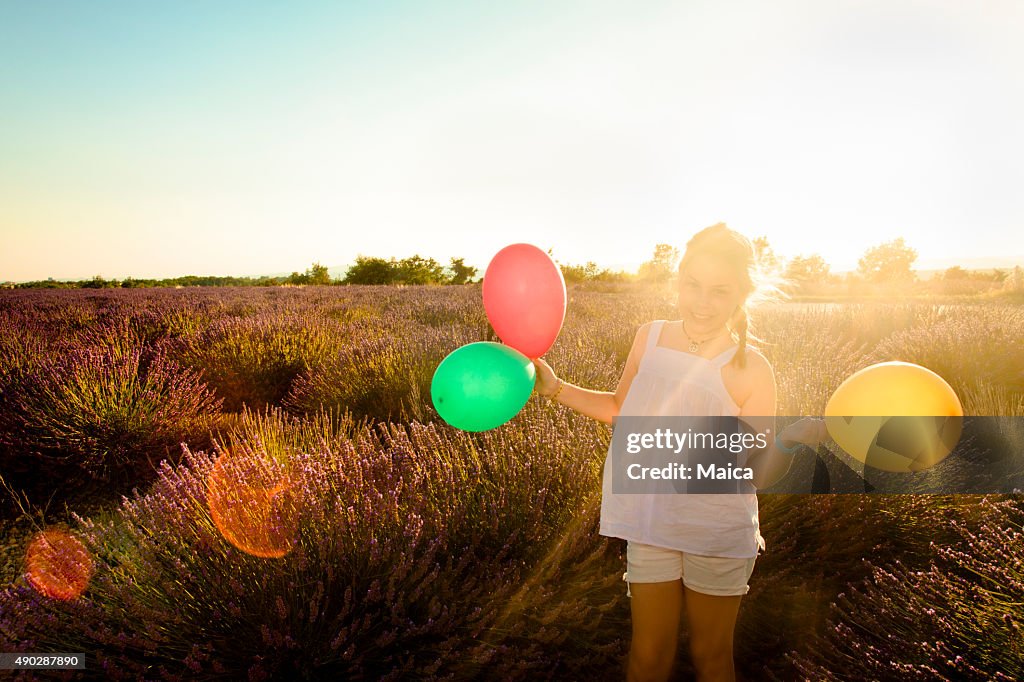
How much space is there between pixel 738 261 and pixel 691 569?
2.75 ft

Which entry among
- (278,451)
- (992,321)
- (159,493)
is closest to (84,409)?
(278,451)

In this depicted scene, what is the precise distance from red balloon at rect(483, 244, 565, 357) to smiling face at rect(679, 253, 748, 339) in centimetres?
38

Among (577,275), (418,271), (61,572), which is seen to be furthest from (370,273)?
(61,572)

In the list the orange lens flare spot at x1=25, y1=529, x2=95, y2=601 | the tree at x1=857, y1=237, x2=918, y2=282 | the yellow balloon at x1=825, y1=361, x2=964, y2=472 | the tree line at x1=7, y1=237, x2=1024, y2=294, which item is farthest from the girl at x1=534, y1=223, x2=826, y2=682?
the tree at x1=857, y1=237, x2=918, y2=282

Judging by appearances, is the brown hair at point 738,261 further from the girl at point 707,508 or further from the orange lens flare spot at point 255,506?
the orange lens flare spot at point 255,506

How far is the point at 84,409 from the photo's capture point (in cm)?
324

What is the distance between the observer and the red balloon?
1651 millimetres

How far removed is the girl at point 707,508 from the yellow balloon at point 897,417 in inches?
4.1

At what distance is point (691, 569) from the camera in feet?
4.68

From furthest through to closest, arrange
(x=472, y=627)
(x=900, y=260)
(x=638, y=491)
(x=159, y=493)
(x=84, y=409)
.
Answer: (x=900, y=260) → (x=84, y=409) → (x=159, y=493) → (x=472, y=627) → (x=638, y=491)

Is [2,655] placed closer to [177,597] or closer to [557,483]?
[177,597]

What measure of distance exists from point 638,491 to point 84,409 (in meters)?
3.43

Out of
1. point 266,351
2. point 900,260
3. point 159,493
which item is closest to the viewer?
point 159,493

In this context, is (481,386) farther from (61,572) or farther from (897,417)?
(61,572)
